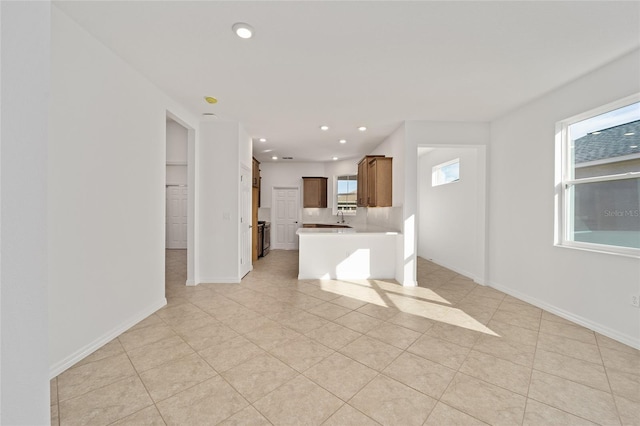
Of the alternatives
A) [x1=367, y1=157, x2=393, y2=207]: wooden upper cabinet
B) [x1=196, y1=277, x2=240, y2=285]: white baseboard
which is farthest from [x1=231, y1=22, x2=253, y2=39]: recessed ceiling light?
[x1=196, y1=277, x2=240, y2=285]: white baseboard

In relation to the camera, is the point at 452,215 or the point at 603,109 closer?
the point at 603,109

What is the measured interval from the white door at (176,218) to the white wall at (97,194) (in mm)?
5368

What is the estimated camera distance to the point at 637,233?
2482 mm

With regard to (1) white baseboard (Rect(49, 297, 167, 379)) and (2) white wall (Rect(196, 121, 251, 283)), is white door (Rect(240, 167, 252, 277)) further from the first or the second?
(1) white baseboard (Rect(49, 297, 167, 379))

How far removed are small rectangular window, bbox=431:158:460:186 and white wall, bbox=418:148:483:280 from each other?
0.32ft

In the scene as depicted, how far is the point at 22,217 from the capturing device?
0.59 metres

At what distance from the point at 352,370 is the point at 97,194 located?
2.66 metres

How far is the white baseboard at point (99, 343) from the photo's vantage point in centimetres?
196

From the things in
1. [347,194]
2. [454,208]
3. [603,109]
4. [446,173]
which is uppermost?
[603,109]

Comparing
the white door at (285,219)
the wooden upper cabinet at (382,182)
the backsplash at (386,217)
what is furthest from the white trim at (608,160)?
the white door at (285,219)

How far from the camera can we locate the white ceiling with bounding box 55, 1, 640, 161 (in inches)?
75.1

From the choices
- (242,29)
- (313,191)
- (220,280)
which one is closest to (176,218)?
(313,191)

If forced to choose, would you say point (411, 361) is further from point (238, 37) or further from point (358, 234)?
point (238, 37)

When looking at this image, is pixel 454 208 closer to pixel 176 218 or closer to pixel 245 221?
pixel 245 221
